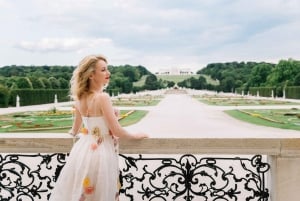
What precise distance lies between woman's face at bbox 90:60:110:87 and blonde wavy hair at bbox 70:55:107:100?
0.03 m

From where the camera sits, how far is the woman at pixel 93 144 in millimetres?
3225

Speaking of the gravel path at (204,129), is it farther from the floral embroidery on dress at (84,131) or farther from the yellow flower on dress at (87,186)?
the yellow flower on dress at (87,186)

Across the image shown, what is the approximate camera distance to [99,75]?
332cm

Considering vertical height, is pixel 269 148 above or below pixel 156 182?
above

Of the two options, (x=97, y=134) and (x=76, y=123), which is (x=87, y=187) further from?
(x=76, y=123)

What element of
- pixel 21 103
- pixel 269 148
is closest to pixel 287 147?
pixel 269 148

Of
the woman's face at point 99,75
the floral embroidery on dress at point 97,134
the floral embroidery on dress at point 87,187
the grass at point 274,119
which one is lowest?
the grass at point 274,119

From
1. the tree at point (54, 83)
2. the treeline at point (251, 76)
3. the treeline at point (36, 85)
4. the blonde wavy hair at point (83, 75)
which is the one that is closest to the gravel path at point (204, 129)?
the treeline at point (36, 85)

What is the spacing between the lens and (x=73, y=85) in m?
3.34

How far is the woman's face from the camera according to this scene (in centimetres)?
331

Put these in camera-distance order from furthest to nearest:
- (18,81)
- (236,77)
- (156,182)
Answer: (236,77) < (18,81) < (156,182)

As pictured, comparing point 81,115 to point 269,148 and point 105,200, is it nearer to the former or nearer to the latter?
point 105,200

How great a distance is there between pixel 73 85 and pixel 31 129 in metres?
14.0

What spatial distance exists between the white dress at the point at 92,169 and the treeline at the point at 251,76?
5291 centimetres
